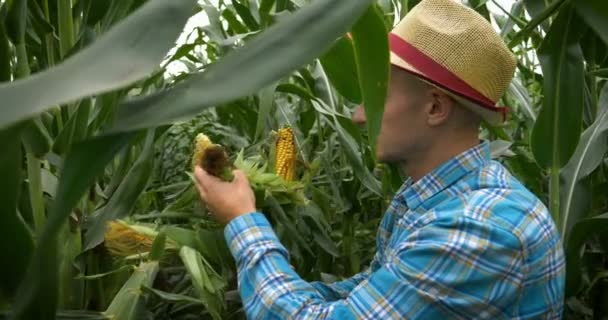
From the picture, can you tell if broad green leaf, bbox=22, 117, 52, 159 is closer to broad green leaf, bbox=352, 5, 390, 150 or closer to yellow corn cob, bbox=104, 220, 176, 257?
yellow corn cob, bbox=104, 220, 176, 257

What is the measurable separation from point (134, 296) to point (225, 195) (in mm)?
169

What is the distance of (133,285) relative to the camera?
3.19ft

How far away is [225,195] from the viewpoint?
96cm

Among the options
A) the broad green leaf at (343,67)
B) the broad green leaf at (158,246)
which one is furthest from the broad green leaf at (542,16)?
the broad green leaf at (158,246)

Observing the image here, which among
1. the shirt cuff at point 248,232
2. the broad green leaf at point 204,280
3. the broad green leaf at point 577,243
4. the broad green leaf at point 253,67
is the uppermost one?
the broad green leaf at point 253,67

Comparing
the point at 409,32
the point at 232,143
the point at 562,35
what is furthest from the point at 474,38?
the point at 232,143

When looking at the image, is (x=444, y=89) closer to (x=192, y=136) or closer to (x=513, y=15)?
(x=513, y=15)

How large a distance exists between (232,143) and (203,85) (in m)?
1.20

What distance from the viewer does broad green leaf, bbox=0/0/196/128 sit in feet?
1.12

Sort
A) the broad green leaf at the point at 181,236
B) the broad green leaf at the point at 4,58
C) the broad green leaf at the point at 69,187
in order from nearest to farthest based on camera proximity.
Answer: the broad green leaf at the point at 69,187
the broad green leaf at the point at 4,58
the broad green leaf at the point at 181,236

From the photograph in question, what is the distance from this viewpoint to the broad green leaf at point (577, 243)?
1.15 metres

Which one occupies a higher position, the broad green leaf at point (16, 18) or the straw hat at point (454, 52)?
the broad green leaf at point (16, 18)

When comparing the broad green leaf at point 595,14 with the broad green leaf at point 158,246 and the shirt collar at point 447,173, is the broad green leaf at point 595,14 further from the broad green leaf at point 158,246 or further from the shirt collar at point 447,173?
the broad green leaf at point 158,246

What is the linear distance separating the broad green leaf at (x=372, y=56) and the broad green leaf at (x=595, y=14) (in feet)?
1.15
